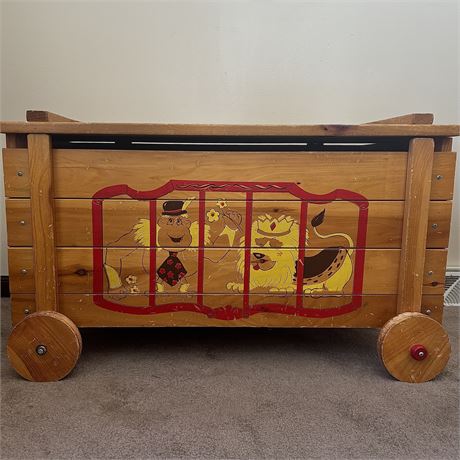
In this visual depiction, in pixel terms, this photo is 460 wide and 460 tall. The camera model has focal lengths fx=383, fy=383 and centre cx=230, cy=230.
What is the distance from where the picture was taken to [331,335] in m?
1.06

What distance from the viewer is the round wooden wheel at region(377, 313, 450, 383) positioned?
781 mm

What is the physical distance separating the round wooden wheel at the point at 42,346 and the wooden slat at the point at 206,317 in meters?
0.04

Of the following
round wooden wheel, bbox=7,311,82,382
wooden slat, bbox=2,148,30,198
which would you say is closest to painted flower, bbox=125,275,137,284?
round wooden wheel, bbox=7,311,82,382

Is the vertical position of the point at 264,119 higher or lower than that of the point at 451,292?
higher

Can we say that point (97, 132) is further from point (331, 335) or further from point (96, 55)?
point (331, 335)

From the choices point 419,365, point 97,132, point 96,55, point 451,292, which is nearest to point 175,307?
point 97,132

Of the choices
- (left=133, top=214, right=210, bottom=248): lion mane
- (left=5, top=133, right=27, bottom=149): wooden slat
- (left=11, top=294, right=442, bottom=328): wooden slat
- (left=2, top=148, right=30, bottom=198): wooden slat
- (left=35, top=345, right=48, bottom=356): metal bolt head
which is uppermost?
(left=5, top=133, right=27, bottom=149): wooden slat

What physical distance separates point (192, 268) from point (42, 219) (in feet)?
1.04

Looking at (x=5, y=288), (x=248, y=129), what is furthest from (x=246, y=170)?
(x=5, y=288)

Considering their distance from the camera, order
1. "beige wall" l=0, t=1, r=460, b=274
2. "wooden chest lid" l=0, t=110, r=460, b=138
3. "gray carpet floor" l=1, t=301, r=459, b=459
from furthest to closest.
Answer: "beige wall" l=0, t=1, r=460, b=274 → "wooden chest lid" l=0, t=110, r=460, b=138 → "gray carpet floor" l=1, t=301, r=459, b=459

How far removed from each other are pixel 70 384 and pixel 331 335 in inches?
26.2

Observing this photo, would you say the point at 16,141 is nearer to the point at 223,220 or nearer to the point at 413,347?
the point at 223,220

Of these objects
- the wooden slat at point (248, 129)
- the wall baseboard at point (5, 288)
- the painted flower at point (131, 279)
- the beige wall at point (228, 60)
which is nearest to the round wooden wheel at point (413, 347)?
the wooden slat at point (248, 129)

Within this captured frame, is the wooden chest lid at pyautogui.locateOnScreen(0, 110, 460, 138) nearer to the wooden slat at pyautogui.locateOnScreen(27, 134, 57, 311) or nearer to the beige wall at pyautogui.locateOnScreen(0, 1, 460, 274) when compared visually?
the wooden slat at pyautogui.locateOnScreen(27, 134, 57, 311)
